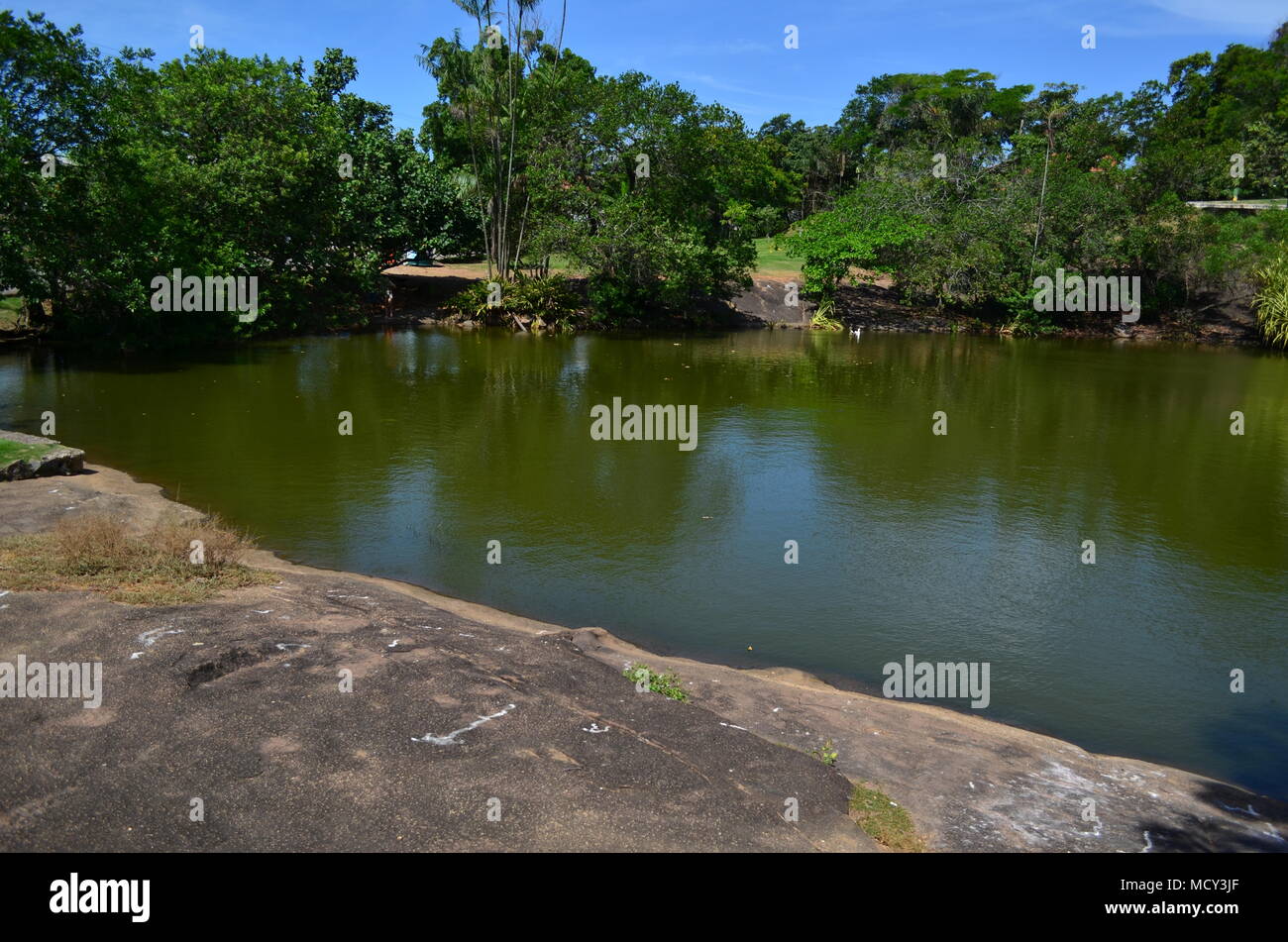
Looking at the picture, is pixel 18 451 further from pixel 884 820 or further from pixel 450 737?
pixel 884 820

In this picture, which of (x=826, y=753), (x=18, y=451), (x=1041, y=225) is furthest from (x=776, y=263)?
(x=826, y=753)

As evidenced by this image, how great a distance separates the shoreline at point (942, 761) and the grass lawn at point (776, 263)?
36.6 metres

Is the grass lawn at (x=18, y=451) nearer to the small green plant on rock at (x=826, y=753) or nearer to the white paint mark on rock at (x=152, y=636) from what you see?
the white paint mark on rock at (x=152, y=636)

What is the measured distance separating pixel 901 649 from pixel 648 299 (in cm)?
3008

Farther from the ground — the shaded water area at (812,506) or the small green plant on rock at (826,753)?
the shaded water area at (812,506)

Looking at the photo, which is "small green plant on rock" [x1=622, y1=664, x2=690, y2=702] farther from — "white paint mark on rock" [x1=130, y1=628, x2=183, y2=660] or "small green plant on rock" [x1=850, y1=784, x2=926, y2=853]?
"white paint mark on rock" [x1=130, y1=628, x2=183, y2=660]

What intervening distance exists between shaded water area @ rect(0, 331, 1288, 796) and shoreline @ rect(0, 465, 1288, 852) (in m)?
0.79

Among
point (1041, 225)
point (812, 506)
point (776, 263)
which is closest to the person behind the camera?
point (812, 506)

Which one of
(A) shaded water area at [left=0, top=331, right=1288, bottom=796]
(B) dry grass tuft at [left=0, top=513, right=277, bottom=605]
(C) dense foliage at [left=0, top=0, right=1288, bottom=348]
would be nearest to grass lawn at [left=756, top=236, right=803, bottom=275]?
(C) dense foliage at [left=0, top=0, right=1288, bottom=348]

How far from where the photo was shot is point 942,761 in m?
6.97

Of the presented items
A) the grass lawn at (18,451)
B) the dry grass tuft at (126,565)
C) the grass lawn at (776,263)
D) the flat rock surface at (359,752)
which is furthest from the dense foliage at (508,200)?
the flat rock surface at (359,752)

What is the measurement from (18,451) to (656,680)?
10.7 metres

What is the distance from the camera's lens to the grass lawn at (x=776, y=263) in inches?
1781

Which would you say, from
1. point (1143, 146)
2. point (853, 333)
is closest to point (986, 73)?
point (1143, 146)
